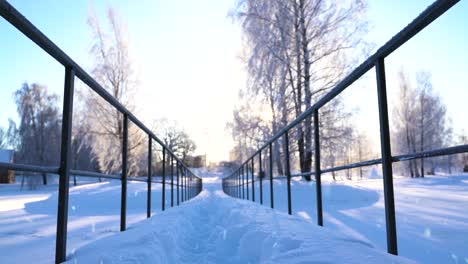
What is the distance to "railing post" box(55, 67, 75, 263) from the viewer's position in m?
1.52

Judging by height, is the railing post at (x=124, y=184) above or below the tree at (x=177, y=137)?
below

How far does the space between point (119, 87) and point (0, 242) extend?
46.0 feet

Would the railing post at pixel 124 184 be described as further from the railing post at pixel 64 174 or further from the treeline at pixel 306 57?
the treeline at pixel 306 57

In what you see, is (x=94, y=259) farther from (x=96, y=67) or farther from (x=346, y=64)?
(x=96, y=67)

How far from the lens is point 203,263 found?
2.26m

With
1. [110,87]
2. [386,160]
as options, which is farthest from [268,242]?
[110,87]

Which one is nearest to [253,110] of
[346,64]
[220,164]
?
[346,64]

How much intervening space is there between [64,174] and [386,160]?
1419mm

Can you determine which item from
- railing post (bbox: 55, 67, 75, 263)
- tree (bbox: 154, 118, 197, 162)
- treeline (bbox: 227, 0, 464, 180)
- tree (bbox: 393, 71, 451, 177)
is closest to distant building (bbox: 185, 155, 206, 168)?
tree (bbox: 154, 118, 197, 162)

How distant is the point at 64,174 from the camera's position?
1.56 m

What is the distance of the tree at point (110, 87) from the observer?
15875 mm

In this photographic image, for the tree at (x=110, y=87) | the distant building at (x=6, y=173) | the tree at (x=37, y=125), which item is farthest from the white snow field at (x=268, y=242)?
the tree at (x=37, y=125)

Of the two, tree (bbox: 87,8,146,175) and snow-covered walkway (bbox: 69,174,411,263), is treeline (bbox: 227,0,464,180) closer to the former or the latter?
tree (bbox: 87,8,146,175)

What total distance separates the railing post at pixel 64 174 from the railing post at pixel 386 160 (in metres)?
1.39
